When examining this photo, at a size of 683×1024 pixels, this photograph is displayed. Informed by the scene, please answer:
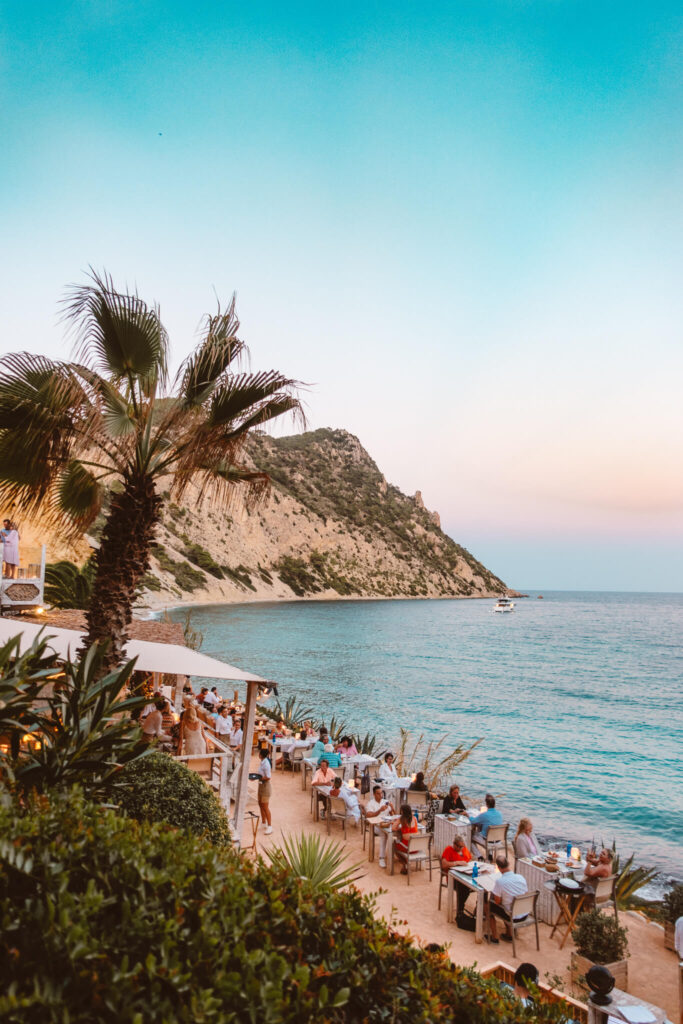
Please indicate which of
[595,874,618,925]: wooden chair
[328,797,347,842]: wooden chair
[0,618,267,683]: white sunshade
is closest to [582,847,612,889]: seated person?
[595,874,618,925]: wooden chair

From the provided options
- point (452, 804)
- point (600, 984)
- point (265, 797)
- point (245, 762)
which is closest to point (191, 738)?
point (265, 797)

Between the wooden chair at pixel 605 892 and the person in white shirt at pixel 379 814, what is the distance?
3.11m

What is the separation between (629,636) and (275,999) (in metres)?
93.1

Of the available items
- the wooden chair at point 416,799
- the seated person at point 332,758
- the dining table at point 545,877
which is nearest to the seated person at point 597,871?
the dining table at point 545,877

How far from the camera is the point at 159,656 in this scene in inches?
325

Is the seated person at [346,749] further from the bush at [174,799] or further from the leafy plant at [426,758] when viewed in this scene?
the bush at [174,799]

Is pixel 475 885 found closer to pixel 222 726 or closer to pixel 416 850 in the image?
pixel 416 850

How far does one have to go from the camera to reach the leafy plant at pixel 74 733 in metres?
3.93

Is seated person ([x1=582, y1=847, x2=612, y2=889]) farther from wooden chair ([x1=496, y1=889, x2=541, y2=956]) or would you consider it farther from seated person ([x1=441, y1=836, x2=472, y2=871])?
seated person ([x1=441, y1=836, x2=472, y2=871])

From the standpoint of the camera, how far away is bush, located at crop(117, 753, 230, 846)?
5.28m

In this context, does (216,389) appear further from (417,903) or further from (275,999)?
(417,903)

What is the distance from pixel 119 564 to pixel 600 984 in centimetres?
640

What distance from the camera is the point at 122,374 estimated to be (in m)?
7.59

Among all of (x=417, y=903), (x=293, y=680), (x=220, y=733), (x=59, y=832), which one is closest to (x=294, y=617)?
(x=293, y=680)
